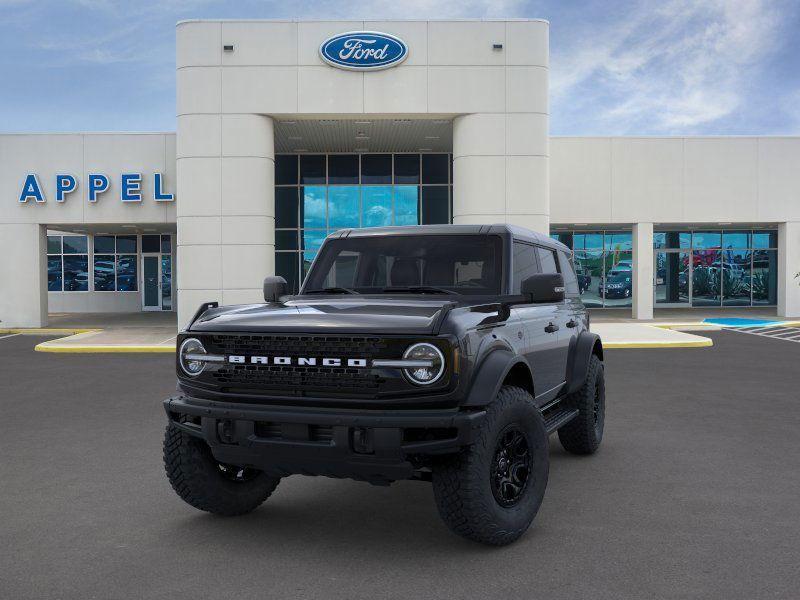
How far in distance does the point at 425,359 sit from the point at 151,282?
29907 mm

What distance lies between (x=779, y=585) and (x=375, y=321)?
2.47 metres

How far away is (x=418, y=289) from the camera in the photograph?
5.10 metres

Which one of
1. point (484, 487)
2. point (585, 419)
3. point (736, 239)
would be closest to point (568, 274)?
point (585, 419)

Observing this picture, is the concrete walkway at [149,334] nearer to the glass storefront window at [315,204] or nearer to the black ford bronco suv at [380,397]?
the glass storefront window at [315,204]

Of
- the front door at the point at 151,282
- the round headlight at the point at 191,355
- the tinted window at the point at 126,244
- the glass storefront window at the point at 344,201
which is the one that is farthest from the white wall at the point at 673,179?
the round headlight at the point at 191,355

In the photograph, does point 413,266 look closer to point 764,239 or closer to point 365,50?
point 365,50

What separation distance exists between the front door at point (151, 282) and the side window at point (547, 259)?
2766cm

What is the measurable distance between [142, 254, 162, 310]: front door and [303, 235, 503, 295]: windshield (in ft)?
90.7

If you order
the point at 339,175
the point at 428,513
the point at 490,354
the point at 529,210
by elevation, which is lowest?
the point at 428,513

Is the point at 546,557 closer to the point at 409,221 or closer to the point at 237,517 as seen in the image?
the point at 237,517

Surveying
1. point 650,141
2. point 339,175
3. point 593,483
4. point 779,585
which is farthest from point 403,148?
point 779,585

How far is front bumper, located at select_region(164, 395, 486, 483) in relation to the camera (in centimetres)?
375

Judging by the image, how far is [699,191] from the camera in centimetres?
2497

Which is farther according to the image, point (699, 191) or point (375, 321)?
point (699, 191)
